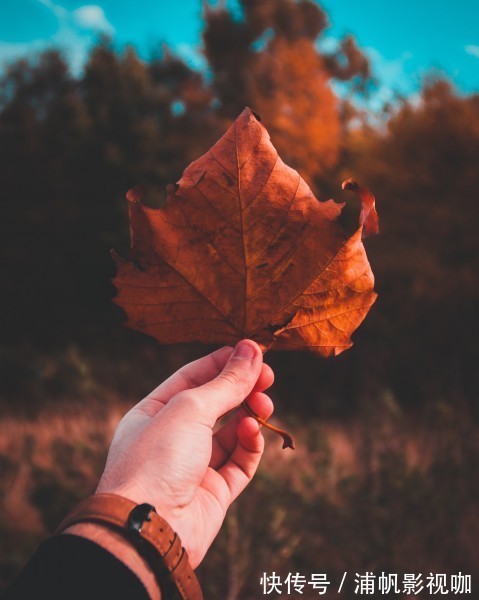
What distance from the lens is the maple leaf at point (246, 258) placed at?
0.89m

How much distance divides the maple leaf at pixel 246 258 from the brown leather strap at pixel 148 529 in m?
0.36

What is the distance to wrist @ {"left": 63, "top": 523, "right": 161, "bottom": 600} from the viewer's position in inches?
34.4

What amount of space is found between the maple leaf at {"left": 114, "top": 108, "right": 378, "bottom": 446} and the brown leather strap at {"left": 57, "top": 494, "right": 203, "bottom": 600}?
0.36m

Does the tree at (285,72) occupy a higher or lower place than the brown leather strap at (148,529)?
higher

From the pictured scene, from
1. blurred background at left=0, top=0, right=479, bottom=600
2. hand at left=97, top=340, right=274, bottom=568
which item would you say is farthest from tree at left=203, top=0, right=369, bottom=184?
hand at left=97, top=340, right=274, bottom=568

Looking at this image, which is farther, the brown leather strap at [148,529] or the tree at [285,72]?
the tree at [285,72]

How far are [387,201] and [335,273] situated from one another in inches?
353

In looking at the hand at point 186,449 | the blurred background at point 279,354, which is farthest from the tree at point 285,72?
the hand at point 186,449

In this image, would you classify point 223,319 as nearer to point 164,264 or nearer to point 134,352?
point 164,264

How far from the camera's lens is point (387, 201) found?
9.23 meters

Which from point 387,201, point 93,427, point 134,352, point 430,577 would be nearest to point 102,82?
Result: point 134,352

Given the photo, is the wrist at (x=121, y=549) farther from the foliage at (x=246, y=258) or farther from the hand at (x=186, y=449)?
the foliage at (x=246, y=258)

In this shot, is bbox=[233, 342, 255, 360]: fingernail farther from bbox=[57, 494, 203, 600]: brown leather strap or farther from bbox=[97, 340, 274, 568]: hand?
bbox=[57, 494, 203, 600]: brown leather strap

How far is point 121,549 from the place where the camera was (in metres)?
0.88
